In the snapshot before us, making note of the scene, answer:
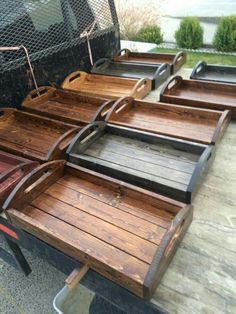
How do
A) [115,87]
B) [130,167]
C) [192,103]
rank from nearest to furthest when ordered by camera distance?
[130,167]
[192,103]
[115,87]

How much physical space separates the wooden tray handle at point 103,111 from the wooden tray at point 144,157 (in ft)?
0.47

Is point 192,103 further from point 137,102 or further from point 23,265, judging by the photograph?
point 23,265

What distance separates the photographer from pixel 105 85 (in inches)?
124

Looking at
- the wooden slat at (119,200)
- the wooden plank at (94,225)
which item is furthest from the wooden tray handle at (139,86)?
the wooden plank at (94,225)

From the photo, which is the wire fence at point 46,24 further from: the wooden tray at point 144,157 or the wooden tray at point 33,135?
the wooden tray at point 144,157

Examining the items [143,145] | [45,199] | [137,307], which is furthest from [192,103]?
[137,307]

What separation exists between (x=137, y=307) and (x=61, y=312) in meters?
0.31

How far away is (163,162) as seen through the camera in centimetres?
185

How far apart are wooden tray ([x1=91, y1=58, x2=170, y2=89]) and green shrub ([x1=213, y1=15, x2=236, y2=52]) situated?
3.93 meters

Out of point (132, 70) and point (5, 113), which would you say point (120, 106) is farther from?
point (132, 70)

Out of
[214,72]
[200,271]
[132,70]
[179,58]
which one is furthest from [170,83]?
[200,271]

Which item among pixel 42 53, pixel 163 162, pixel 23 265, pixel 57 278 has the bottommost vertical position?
pixel 57 278

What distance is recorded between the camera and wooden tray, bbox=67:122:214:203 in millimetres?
1605

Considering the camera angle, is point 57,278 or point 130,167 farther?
point 57,278
